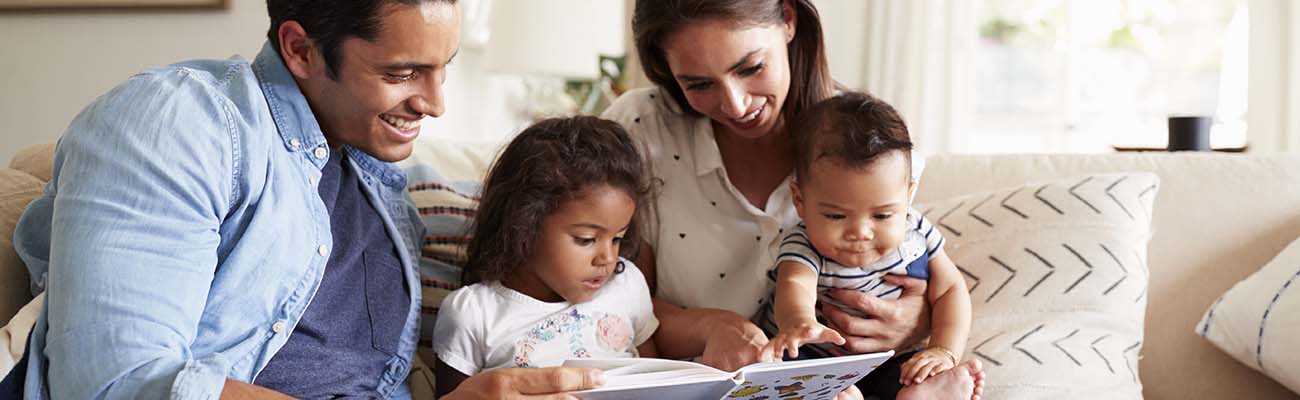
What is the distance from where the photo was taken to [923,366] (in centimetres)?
166

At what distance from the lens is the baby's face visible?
1.67 meters

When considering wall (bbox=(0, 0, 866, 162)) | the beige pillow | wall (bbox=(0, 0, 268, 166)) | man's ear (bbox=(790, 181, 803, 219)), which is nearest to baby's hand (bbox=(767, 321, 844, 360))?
man's ear (bbox=(790, 181, 803, 219))

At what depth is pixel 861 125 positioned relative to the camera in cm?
169

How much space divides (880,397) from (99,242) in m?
1.18

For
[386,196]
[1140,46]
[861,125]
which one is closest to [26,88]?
[386,196]

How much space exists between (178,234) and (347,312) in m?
0.37

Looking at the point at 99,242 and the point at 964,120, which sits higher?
the point at 99,242

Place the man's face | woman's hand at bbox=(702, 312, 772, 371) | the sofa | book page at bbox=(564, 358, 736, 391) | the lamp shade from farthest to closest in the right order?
the lamp shade → the sofa → woman's hand at bbox=(702, 312, 772, 371) → the man's face → book page at bbox=(564, 358, 736, 391)

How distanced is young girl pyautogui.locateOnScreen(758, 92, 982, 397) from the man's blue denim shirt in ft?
2.19

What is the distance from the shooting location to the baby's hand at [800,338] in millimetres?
1520

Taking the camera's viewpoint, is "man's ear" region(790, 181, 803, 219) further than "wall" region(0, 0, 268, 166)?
No

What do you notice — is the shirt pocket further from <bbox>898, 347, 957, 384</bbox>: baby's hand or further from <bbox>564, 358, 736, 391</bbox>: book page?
<bbox>898, 347, 957, 384</bbox>: baby's hand

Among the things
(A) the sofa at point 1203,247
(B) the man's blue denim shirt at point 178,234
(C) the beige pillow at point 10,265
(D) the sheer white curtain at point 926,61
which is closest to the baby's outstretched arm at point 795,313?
(B) the man's blue denim shirt at point 178,234

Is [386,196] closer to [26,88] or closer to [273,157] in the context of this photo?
[273,157]
